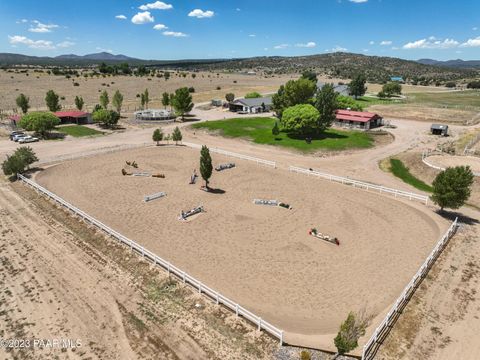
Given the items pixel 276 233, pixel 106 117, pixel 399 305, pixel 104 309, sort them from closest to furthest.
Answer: pixel 104 309 → pixel 399 305 → pixel 276 233 → pixel 106 117

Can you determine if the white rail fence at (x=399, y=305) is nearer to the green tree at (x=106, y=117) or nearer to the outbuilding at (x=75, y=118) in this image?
the green tree at (x=106, y=117)

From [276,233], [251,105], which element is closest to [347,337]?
[276,233]

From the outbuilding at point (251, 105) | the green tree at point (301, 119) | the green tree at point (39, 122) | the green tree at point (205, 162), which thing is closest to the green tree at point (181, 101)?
the outbuilding at point (251, 105)

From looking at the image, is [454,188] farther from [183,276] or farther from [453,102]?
[453,102]

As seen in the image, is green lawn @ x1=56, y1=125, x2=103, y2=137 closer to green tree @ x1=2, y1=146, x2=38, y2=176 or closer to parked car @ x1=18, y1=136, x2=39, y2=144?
parked car @ x1=18, y1=136, x2=39, y2=144

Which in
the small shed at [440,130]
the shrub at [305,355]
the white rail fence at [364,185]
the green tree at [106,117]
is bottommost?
the shrub at [305,355]

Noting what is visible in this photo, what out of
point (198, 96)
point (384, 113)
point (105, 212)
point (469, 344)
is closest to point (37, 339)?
point (105, 212)
